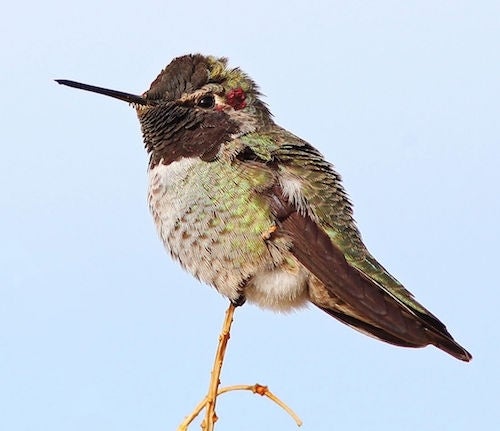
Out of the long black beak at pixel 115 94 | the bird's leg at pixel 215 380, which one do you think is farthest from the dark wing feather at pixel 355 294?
the long black beak at pixel 115 94

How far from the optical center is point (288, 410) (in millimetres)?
3021

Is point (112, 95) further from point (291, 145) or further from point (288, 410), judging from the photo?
point (288, 410)

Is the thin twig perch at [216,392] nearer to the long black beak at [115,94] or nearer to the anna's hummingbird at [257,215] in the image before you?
the anna's hummingbird at [257,215]

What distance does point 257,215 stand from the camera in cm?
364

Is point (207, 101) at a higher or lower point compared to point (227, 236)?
higher

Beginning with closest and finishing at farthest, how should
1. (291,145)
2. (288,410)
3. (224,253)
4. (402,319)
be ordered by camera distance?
(288,410), (402,319), (224,253), (291,145)

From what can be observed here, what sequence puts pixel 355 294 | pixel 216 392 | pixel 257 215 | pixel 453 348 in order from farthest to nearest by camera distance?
pixel 257 215, pixel 355 294, pixel 453 348, pixel 216 392

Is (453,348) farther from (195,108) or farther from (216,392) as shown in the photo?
(195,108)

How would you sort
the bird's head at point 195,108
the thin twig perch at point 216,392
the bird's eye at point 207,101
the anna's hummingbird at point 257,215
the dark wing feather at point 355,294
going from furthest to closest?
the bird's eye at point 207,101, the bird's head at point 195,108, the anna's hummingbird at point 257,215, the dark wing feather at point 355,294, the thin twig perch at point 216,392

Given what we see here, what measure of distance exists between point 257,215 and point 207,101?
2.39 feet

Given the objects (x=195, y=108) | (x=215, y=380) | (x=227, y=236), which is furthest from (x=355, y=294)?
(x=195, y=108)

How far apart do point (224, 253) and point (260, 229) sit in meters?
0.18

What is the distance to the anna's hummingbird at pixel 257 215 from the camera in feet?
11.7

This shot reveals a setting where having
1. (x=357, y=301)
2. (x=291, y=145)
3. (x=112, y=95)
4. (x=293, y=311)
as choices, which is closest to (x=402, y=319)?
(x=357, y=301)
